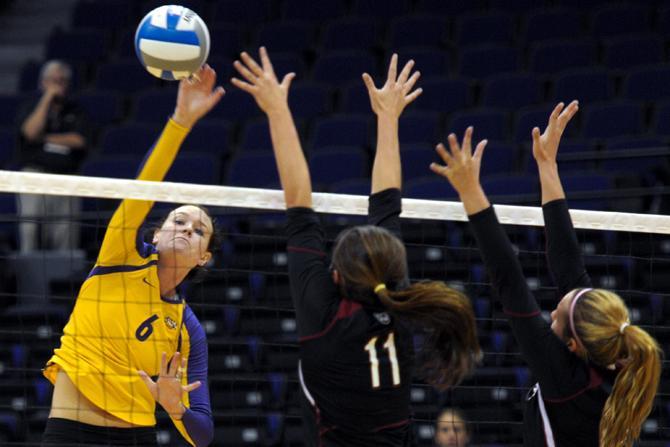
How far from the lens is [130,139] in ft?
35.2

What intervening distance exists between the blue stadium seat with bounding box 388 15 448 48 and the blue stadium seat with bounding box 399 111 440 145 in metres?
1.84

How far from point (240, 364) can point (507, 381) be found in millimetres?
1979

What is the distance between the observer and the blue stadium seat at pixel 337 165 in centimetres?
958

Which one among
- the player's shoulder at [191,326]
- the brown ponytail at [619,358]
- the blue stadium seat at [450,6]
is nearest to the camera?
the brown ponytail at [619,358]

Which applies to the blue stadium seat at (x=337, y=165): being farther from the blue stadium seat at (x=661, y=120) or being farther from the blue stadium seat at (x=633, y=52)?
the blue stadium seat at (x=633, y=52)

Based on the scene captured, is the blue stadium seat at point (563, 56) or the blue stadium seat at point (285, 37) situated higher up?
the blue stadium seat at point (285, 37)

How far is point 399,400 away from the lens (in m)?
3.28

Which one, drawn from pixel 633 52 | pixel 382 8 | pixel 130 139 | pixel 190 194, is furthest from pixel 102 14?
pixel 190 194

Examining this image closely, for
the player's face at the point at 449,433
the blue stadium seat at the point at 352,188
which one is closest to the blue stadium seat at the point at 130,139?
the blue stadium seat at the point at 352,188

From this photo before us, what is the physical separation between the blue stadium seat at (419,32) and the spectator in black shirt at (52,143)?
12.4ft

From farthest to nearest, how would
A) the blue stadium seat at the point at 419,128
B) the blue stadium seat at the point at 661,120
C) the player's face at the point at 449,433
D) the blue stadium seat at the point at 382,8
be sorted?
the blue stadium seat at the point at 382,8 < the blue stadium seat at the point at 419,128 < the blue stadium seat at the point at 661,120 < the player's face at the point at 449,433

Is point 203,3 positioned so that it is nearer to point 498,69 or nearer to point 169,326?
point 498,69

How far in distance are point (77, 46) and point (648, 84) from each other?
6365mm

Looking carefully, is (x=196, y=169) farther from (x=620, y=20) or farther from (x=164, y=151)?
(x=164, y=151)
